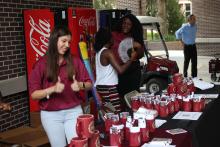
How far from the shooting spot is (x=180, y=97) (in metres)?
4.05

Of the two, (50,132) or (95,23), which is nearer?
(50,132)

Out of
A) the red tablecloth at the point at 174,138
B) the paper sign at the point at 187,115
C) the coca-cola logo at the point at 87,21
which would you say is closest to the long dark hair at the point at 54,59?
the red tablecloth at the point at 174,138

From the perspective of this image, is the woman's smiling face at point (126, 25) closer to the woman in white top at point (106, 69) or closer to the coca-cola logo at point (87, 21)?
the coca-cola logo at point (87, 21)

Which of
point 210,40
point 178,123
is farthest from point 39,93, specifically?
point 210,40

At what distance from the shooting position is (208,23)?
1755cm

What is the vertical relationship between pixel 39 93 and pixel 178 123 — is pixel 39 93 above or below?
above

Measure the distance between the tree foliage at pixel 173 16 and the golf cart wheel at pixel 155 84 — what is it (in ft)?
69.3

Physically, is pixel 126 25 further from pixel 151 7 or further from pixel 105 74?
pixel 151 7

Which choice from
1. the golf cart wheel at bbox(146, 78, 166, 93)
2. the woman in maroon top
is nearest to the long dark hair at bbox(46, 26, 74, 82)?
the woman in maroon top

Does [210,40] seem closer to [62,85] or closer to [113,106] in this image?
[113,106]

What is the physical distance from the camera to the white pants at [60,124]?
366 cm

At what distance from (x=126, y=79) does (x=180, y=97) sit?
77.6 inches

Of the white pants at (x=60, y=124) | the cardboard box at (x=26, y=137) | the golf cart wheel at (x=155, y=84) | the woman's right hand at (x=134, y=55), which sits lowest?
the cardboard box at (x=26, y=137)

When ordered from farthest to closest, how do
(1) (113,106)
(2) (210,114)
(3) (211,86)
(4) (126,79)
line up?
(4) (126,79), (3) (211,86), (1) (113,106), (2) (210,114)
